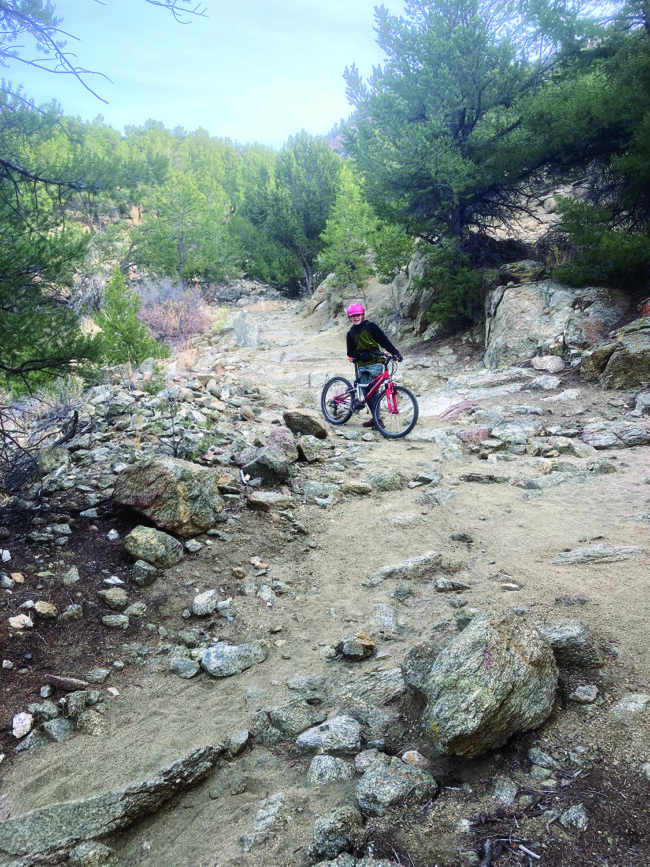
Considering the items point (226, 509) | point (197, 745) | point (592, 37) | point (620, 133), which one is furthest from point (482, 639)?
point (592, 37)

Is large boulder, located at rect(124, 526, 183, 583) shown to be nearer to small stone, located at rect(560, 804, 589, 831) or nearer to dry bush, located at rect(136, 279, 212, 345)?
small stone, located at rect(560, 804, 589, 831)

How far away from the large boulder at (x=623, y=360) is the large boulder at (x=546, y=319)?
89 centimetres

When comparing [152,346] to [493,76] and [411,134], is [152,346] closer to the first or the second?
[411,134]

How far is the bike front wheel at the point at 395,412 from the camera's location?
764 centimetres

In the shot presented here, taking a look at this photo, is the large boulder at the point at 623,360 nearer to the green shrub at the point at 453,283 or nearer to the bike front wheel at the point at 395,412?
the bike front wheel at the point at 395,412

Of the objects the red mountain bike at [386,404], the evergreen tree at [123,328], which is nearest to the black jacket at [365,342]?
the red mountain bike at [386,404]

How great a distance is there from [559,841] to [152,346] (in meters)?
10.7

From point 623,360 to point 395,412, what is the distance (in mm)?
3554

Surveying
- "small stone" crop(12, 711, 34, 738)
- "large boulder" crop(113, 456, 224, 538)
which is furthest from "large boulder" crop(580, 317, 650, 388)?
"small stone" crop(12, 711, 34, 738)

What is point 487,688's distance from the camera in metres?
1.88

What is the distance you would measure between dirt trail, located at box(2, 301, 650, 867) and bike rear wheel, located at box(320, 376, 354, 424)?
6.87ft

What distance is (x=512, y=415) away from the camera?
25.2 feet

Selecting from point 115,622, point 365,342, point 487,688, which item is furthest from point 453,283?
point 487,688

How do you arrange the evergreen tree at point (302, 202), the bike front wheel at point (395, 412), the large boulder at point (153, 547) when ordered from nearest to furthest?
1. the large boulder at point (153, 547)
2. the bike front wheel at point (395, 412)
3. the evergreen tree at point (302, 202)
